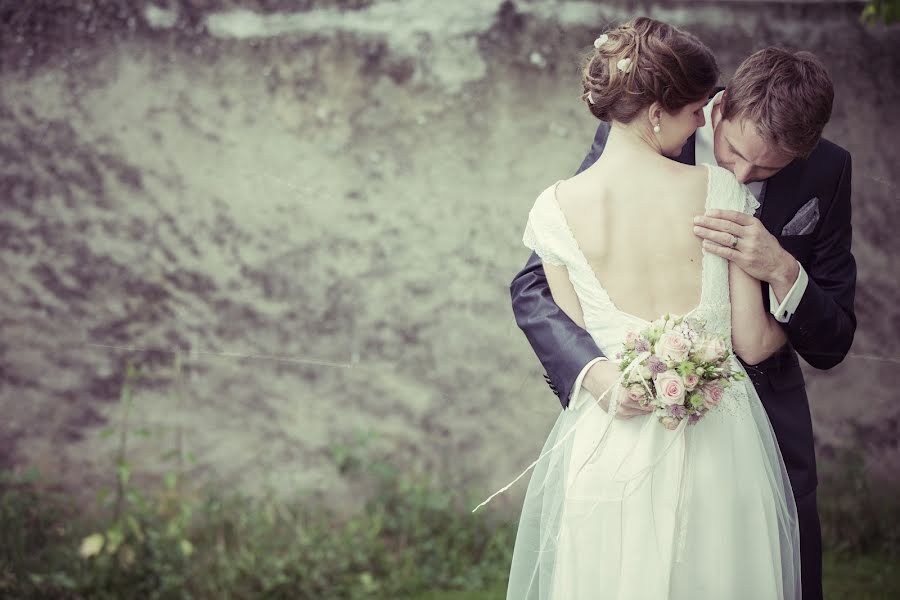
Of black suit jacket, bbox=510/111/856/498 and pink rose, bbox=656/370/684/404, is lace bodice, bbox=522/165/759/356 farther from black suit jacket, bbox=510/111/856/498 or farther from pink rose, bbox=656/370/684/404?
pink rose, bbox=656/370/684/404

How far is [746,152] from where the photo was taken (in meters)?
2.57

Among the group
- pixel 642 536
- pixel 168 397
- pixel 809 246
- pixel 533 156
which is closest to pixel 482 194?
pixel 533 156

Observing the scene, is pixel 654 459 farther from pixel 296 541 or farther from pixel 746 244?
pixel 296 541

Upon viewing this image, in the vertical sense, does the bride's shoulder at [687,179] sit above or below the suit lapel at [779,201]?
above

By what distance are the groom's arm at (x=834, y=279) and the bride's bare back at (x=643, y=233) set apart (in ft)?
1.49

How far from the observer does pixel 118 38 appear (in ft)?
14.6

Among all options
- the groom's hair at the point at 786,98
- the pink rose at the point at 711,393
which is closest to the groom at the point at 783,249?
the groom's hair at the point at 786,98

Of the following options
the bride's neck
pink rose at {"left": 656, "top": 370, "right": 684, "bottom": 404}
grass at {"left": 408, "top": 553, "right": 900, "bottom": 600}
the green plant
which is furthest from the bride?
the green plant

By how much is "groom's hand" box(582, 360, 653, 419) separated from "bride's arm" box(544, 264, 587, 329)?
0.60ft

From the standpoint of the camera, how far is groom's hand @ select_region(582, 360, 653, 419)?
2.48 meters

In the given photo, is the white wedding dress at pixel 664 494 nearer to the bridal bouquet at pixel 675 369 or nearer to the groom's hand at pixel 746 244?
the groom's hand at pixel 746 244

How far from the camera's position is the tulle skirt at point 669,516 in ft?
8.06

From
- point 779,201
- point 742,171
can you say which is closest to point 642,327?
point 742,171

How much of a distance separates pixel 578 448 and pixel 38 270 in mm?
3062
